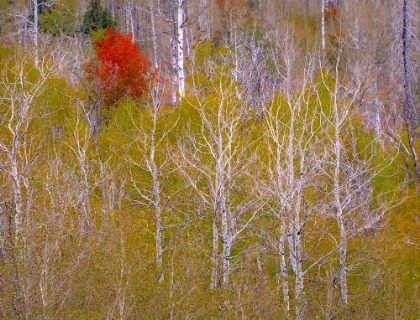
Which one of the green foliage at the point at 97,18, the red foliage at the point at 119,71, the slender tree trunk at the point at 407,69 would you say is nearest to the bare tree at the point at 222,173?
the slender tree trunk at the point at 407,69

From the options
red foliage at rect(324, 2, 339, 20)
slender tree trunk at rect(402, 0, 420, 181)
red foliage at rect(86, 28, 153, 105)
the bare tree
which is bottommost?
the bare tree

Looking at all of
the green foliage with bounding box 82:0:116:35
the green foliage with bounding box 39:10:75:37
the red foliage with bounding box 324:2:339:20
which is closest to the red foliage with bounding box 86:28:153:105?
the green foliage with bounding box 82:0:116:35

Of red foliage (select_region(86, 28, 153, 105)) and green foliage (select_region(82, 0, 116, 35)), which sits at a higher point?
green foliage (select_region(82, 0, 116, 35))

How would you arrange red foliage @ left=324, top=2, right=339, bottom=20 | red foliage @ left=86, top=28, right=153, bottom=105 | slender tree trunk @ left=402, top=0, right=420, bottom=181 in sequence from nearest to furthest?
slender tree trunk @ left=402, top=0, right=420, bottom=181
red foliage @ left=86, top=28, right=153, bottom=105
red foliage @ left=324, top=2, right=339, bottom=20

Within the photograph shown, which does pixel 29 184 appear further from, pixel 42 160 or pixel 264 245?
pixel 264 245

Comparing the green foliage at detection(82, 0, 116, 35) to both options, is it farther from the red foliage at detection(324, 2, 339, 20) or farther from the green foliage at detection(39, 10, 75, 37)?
the red foliage at detection(324, 2, 339, 20)

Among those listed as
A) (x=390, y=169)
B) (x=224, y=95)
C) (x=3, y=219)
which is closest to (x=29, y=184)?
(x=3, y=219)

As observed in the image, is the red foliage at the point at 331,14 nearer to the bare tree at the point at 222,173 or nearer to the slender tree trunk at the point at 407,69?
the slender tree trunk at the point at 407,69

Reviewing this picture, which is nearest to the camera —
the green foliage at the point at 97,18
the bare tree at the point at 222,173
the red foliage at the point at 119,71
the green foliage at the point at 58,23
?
the bare tree at the point at 222,173

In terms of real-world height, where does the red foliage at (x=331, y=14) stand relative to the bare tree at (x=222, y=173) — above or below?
above
